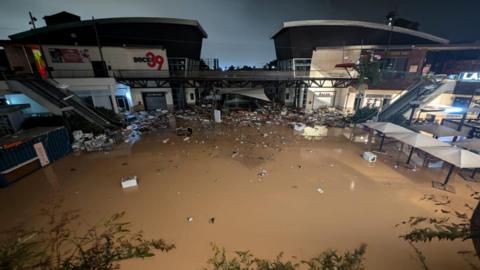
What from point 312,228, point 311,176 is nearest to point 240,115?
point 311,176

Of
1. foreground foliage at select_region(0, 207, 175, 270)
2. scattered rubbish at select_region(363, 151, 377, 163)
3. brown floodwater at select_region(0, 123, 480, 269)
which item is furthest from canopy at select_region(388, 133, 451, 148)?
foreground foliage at select_region(0, 207, 175, 270)

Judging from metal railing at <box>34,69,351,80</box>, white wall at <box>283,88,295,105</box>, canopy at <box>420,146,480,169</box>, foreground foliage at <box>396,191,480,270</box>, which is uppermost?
metal railing at <box>34,69,351,80</box>

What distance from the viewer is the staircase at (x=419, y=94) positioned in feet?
43.6

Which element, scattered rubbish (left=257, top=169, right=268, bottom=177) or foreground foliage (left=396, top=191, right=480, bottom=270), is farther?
scattered rubbish (left=257, top=169, right=268, bottom=177)

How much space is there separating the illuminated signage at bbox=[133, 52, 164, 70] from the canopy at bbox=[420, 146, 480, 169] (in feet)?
67.0

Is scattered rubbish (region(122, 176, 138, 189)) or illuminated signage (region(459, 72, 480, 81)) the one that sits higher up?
illuminated signage (region(459, 72, 480, 81))

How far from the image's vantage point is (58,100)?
11039mm

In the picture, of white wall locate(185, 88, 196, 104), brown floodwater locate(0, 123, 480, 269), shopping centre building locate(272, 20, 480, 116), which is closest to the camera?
brown floodwater locate(0, 123, 480, 269)

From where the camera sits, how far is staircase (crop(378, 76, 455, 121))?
43.6 ft

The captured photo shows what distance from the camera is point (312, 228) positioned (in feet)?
16.5

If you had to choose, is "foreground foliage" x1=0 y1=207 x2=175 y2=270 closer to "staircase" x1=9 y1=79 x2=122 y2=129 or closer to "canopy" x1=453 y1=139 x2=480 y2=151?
"staircase" x1=9 y1=79 x2=122 y2=129

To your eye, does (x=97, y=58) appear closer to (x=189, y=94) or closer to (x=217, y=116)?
(x=189, y=94)

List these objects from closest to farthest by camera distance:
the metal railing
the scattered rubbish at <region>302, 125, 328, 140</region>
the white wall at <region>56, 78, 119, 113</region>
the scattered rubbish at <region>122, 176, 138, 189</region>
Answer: the scattered rubbish at <region>122, 176, 138, 189</region>
the scattered rubbish at <region>302, 125, 328, 140</region>
the white wall at <region>56, 78, 119, 113</region>
the metal railing

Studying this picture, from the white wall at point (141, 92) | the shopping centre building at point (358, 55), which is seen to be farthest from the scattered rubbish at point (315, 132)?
the white wall at point (141, 92)
